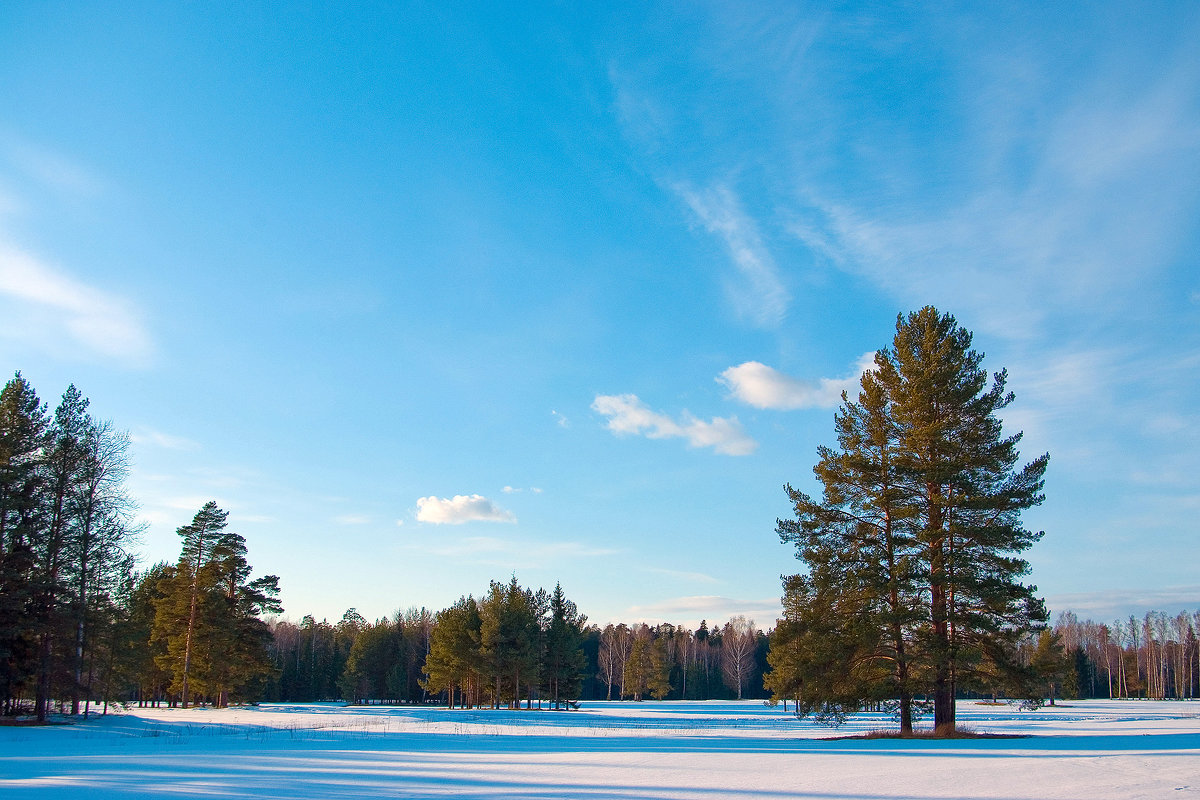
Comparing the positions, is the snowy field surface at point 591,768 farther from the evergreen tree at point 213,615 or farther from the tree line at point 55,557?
the evergreen tree at point 213,615

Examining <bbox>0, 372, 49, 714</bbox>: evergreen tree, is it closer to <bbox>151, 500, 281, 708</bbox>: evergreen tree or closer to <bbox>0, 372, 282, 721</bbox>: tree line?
<bbox>0, 372, 282, 721</bbox>: tree line

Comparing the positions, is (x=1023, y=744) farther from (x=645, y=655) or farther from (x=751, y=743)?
(x=645, y=655)

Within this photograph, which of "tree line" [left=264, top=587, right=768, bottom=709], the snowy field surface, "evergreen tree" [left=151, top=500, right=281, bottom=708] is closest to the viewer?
the snowy field surface

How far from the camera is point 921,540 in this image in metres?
27.2

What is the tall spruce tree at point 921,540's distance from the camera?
26.2m

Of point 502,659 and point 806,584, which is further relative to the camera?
point 502,659

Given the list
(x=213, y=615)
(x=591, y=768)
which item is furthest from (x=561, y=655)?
(x=591, y=768)

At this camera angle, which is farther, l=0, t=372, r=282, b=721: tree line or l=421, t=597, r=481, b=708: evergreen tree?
l=421, t=597, r=481, b=708: evergreen tree

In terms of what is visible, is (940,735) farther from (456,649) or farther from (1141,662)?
(1141,662)

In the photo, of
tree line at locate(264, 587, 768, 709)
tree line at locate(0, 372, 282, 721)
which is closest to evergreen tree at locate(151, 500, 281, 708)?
tree line at locate(0, 372, 282, 721)

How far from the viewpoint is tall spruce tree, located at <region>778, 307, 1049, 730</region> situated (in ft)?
86.1

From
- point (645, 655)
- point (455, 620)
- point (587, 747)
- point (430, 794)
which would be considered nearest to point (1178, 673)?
point (645, 655)

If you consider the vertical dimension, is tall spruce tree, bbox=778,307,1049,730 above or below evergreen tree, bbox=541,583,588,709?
above

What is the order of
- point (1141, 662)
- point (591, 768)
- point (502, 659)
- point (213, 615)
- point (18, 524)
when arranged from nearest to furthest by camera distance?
1. point (591, 768)
2. point (18, 524)
3. point (213, 615)
4. point (502, 659)
5. point (1141, 662)
